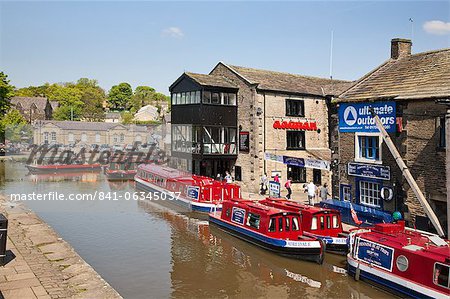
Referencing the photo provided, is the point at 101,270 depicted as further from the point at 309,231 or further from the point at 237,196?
the point at 237,196

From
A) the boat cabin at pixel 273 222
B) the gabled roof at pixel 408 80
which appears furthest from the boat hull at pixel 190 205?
the gabled roof at pixel 408 80

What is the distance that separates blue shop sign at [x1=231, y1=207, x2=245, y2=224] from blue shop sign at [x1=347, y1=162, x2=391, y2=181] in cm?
581

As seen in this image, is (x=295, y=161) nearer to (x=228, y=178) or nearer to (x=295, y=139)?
(x=228, y=178)

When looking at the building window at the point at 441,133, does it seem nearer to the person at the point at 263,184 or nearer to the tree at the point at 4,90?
the person at the point at 263,184

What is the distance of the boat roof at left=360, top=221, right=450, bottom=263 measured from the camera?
1162 centimetres

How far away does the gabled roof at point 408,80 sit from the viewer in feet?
56.9

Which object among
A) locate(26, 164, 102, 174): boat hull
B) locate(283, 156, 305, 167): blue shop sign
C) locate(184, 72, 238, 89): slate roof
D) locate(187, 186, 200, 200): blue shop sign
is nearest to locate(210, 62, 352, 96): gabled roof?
locate(184, 72, 238, 89): slate roof

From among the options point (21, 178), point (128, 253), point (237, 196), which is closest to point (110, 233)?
point (128, 253)

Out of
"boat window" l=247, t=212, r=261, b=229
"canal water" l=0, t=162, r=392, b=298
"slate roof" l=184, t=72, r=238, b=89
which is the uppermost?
"slate roof" l=184, t=72, r=238, b=89

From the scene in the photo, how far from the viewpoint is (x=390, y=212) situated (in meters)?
18.9

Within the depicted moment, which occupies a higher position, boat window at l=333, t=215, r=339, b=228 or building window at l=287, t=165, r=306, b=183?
building window at l=287, t=165, r=306, b=183

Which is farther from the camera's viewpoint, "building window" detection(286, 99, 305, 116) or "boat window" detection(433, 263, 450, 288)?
"building window" detection(286, 99, 305, 116)

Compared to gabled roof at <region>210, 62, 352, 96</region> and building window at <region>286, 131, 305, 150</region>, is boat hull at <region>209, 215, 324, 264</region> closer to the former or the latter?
building window at <region>286, 131, 305, 150</region>

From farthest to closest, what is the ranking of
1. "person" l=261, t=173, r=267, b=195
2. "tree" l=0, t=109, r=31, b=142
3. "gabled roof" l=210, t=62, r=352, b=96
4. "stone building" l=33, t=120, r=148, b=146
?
"stone building" l=33, t=120, r=148, b=146, "tree" l=0, t=109, r=31, b=142, "gabled roof" l=210, t=62, r=352, b=96, "person" l=261, t=173, r=267, b=195
